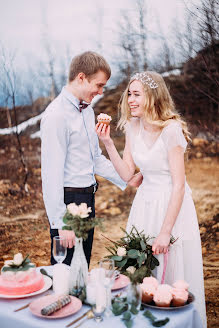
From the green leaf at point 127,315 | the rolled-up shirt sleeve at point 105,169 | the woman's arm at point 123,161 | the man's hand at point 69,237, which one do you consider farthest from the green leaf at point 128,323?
the rolled-up shirt sleeve at point 105,169

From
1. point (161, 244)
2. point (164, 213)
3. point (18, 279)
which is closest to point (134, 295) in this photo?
point (18, 279)

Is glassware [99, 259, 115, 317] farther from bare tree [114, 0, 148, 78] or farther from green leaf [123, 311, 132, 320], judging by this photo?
bare tree [114, 0, 148, 78]

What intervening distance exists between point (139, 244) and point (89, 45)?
7.11 meters

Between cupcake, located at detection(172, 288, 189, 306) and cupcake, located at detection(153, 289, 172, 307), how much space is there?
0.03 m

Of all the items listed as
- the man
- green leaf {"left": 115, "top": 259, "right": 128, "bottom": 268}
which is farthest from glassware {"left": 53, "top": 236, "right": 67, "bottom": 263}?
the man

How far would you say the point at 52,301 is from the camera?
1.86 metres

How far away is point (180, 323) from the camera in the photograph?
1.77 meters

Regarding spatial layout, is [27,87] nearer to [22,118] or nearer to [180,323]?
[22,118]

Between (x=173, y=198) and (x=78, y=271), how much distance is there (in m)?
0.82

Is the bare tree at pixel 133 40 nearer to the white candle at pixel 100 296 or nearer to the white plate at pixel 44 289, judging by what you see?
the white plate at pixel 44 289

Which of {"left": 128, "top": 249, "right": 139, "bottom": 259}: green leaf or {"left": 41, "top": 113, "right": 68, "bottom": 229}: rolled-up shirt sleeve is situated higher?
{"left": 41, "top": 113, "right": 68, "bottom": 229}: rolled-up shirt sleeve

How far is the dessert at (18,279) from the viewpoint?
1926 mm

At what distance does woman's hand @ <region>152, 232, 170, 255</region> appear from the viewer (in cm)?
238

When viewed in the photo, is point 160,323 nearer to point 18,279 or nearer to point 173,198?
point 18,279
